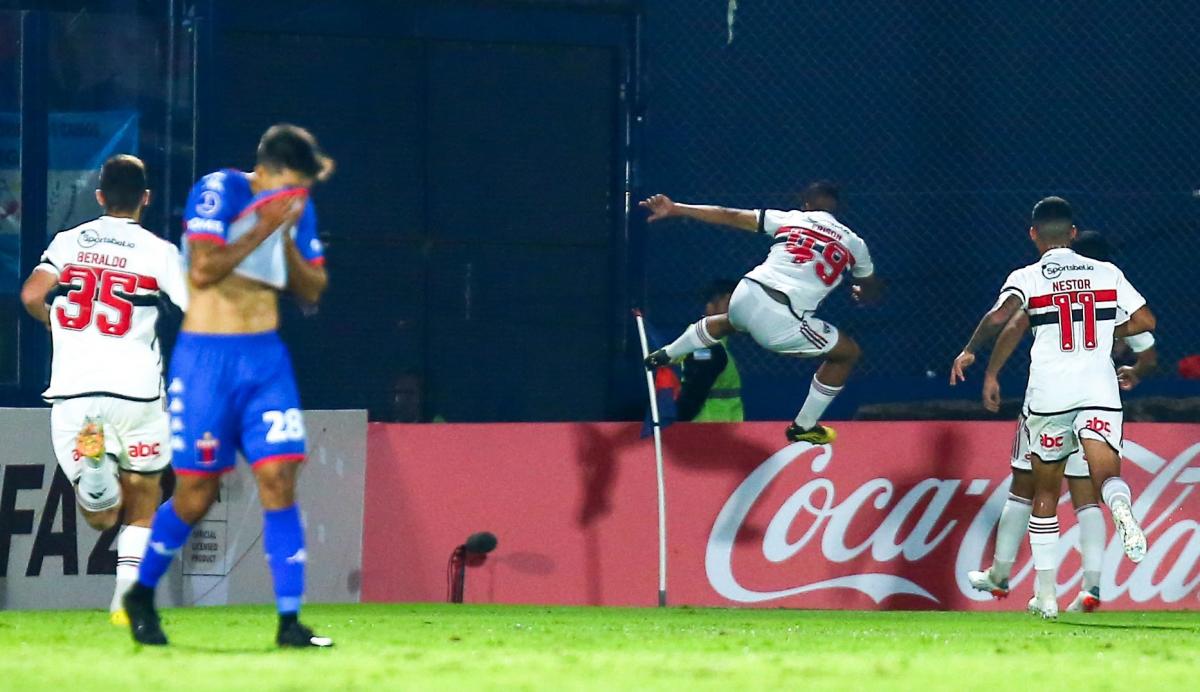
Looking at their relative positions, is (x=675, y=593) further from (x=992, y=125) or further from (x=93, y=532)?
(x=992, y=125)

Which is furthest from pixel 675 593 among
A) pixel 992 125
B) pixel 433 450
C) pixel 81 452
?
pixel 992 125

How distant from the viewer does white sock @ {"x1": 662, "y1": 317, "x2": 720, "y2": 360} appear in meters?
13.2

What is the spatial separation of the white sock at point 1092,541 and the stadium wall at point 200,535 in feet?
13.9

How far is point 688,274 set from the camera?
16.2m

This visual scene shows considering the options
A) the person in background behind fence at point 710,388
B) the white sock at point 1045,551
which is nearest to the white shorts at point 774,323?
the person in background behind fence at point 710,388

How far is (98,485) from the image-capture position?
9891 mm

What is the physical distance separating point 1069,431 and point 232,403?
5425 millimetres

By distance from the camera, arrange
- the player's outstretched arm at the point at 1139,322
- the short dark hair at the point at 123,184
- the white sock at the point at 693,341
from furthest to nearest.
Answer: the white sock at the point at 693,341
the player's outstretched arm at the point at 1139,322
the short dark hair at the point at 123,184

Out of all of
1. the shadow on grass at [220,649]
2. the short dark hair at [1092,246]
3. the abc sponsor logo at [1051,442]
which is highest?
the short dark hair at [1092,246]

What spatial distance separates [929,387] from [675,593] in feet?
12.4

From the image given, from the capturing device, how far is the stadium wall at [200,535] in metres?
11.9

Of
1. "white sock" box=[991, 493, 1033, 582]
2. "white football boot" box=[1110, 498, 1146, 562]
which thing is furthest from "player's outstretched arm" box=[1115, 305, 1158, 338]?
"white football boot" box=[1110, 498, 1146, 562]

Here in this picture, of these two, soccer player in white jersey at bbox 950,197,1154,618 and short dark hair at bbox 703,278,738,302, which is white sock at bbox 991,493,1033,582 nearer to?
soccer player in white jersey at bbox 950,197,1154,618

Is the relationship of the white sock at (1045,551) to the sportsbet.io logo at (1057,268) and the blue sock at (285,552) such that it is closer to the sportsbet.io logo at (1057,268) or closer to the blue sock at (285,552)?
the sportsbet.io logo at (1057,268)
